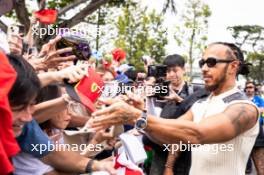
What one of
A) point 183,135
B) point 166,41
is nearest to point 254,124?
point 183,135

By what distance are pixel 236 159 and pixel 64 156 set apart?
124cm

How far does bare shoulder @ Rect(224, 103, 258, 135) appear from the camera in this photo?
115 inches

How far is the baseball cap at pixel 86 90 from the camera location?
2.38 metres

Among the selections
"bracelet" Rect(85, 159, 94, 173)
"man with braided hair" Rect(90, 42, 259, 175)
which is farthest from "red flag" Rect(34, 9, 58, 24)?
"bracelet" Rect(85, 159, 94, 173)

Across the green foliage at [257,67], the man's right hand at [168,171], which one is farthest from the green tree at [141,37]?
the green foliage at [257,67]

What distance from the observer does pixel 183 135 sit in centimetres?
269

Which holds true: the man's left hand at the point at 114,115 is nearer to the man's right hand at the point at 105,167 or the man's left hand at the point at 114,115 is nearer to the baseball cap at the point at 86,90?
the baseball cap at the point at 86,90

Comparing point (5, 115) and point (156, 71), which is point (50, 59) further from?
point (5, 115)

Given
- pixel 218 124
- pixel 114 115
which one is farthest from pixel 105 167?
pixel 218 124

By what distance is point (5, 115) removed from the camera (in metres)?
1.59

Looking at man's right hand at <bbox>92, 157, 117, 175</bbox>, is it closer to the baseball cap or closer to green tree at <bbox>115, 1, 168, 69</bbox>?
the baseball cap

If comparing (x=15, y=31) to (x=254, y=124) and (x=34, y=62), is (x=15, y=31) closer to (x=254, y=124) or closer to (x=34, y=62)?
(x=34, y=62)

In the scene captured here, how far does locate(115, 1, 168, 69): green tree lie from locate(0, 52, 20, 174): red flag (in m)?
24.6

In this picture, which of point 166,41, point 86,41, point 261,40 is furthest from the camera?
point 261,40
